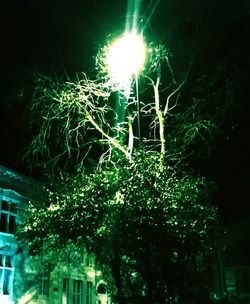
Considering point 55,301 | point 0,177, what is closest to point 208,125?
point 0,177

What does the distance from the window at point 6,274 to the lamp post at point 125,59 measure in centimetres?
1091

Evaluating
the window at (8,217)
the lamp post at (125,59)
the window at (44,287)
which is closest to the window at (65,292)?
the window at (44,287)

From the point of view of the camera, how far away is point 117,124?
58.7 feet

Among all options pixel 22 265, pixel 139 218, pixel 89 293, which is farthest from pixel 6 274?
pixel 139 218

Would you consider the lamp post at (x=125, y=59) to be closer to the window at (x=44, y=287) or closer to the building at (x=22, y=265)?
the building at (x=22, y=265)

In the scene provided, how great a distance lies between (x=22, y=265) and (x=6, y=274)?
0.99 m

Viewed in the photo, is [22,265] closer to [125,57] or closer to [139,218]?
[139,218]

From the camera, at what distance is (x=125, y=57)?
15.5 m

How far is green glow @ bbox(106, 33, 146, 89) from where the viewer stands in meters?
15.1

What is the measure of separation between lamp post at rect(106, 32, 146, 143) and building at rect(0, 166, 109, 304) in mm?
8735

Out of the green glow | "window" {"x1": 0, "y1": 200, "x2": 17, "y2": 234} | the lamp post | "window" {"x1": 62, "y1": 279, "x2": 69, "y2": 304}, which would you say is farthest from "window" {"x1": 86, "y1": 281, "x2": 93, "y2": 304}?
the green glow

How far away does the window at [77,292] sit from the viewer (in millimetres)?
27156

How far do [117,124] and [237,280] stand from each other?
122 ft

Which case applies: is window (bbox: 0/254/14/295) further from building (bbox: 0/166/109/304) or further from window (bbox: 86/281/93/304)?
window (bbox: 86/281/93/304)
